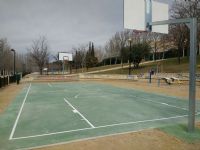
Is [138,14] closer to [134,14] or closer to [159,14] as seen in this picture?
[134,14]

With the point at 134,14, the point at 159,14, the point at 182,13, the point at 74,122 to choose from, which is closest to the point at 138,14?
the point at 134,14

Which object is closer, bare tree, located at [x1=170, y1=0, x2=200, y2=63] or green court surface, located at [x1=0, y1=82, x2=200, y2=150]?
green court surface, located at [x1=0, y1=82, x2=200, y2=150]

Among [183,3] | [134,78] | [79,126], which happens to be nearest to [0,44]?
[134,78]

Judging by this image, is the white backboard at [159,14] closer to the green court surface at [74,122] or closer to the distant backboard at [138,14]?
the distant backboard at [138,14]

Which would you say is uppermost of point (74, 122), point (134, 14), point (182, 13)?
point (182, 13)

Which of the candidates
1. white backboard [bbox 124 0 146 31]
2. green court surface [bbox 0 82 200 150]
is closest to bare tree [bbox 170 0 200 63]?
green court surface [bbox 0 82 200 150]

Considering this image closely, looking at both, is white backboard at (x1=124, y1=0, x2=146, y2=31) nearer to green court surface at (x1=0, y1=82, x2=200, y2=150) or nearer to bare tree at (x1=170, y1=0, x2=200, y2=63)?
green court surface at (x1=0, y1=82, x2=200, y2=150)

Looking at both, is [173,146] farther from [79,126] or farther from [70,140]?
[79,126]

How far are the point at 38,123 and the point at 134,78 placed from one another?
3003 cm

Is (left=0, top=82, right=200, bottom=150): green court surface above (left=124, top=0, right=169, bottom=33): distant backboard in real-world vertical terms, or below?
below

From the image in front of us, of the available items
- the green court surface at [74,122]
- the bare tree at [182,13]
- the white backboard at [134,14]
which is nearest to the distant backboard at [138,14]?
the white backboard at [134,14]

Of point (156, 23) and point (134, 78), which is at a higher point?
point (156, 23)

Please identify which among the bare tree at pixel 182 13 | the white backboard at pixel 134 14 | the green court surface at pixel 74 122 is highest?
the bare tree at pixel 182 13

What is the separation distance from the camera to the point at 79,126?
7.92 metres
